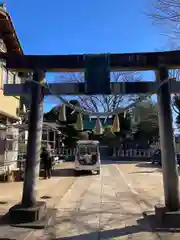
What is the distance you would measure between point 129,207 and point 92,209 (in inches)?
45.1

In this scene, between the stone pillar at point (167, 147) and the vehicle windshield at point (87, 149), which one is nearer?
the stone pillar at point (167, 147)

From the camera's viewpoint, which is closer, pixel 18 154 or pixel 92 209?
pixel 92 209

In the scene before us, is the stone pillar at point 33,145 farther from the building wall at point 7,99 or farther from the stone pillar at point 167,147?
the building wall at point 7,99

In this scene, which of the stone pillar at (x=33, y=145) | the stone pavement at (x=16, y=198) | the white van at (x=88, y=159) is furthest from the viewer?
the white van at (x=88, y=159)

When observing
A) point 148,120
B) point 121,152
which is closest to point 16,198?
point 148,120

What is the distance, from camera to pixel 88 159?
18.9m

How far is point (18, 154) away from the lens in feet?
58.3

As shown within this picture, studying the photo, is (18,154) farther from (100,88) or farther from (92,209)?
(100,88)

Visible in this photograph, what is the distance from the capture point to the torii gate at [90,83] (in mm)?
6789

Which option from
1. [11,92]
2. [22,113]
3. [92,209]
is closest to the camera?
[11,92]

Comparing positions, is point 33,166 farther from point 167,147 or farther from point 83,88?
point 167,147

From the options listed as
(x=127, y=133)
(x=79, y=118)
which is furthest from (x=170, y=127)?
(x=127, y=133)

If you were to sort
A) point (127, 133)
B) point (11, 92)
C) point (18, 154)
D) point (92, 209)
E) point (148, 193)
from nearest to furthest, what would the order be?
point (11, 92) < point (92, 209) < point (148, 193) < point (18, 154) < point (127, 133)

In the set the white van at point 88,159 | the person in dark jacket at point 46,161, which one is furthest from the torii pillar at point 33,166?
the white van at point 88,159
